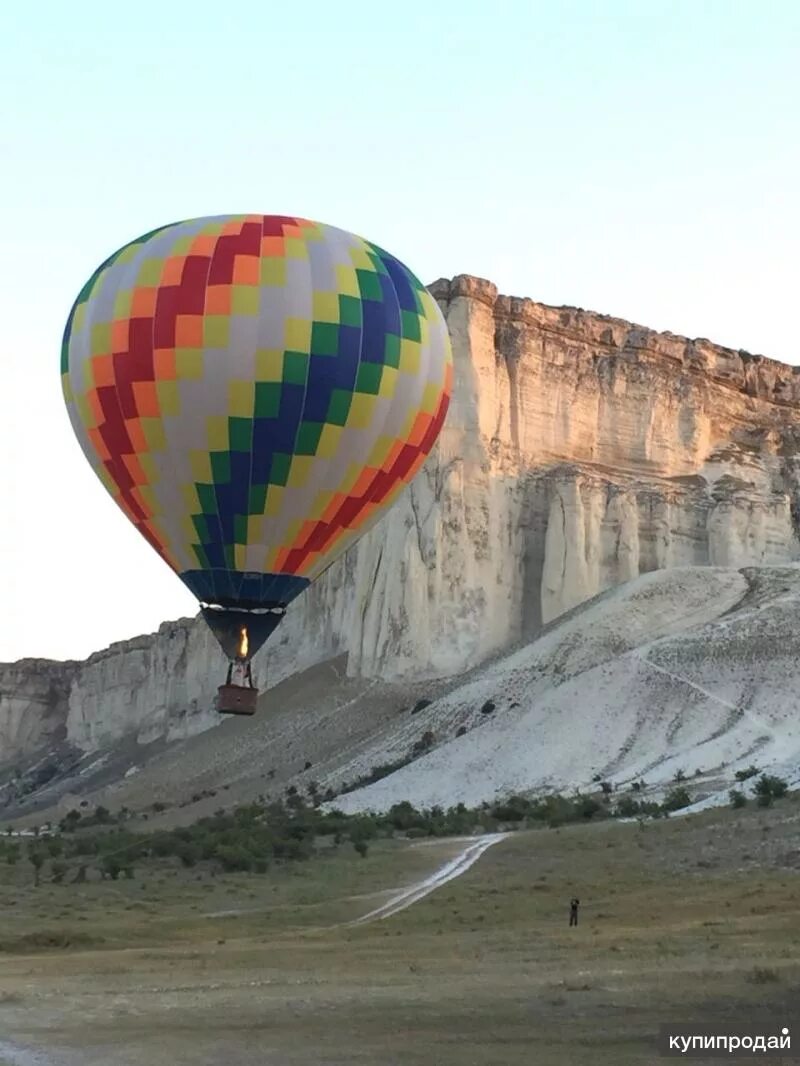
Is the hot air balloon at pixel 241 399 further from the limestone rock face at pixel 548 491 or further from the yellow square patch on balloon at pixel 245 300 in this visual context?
the limestone rock face at pixel 548 491

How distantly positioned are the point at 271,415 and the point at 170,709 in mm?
81565

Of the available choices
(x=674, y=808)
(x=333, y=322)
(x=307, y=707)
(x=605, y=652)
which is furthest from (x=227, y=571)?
(x=307, y=707)

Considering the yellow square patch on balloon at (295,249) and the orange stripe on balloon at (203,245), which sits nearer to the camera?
the orange stripe on balloon at (203,245)

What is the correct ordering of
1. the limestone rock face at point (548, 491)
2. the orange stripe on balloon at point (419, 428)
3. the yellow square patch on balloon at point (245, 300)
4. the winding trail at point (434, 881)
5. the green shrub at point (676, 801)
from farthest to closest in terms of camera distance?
1. the limestone rock face at point (548, 491)
2. the green shrub at point (676, 801)
3. the orange stripe on balloon at point (419, 428)
4. the winding trail at point (434, 881)
5. the yellow square patch on balloon at point (245, 300)

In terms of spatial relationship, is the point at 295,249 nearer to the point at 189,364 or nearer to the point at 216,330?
the point at 216,330

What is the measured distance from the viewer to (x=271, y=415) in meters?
25.1

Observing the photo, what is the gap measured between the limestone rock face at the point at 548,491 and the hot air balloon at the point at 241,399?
43.4 m

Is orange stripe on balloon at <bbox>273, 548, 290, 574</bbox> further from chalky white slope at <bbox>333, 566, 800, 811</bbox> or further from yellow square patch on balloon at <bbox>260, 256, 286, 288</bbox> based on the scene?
chalky white slope at <bbox>333, 566, 800, 811</bbox>

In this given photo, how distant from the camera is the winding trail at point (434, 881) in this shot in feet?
88.2

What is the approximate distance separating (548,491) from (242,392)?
51300 mm

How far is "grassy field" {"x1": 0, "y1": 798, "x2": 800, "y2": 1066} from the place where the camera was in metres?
13.3

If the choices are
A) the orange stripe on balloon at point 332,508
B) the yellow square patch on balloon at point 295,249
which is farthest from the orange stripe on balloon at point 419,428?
the yellow square patch on balloon at point 295,249

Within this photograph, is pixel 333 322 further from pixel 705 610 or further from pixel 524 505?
pixel 524 505

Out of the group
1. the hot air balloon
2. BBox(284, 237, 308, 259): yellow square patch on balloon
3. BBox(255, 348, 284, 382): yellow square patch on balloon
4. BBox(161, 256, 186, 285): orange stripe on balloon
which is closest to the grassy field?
the hot air balloon
